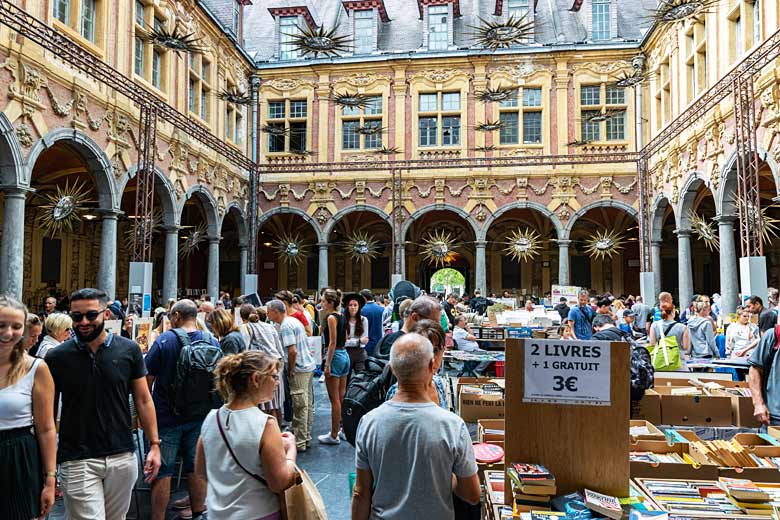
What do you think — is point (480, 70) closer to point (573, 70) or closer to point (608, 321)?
point (573, 70)

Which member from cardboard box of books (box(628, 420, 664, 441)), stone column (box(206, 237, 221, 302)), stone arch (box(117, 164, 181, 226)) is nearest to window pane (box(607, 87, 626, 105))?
stone column (box(206, 237, 221, 302))

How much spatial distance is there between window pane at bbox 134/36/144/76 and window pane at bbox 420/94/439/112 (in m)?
9.22

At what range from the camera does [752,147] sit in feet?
36.8

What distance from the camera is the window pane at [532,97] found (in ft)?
63.6

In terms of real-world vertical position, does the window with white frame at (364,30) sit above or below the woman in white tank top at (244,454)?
above

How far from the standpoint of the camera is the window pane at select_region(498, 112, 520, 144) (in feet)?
64.4

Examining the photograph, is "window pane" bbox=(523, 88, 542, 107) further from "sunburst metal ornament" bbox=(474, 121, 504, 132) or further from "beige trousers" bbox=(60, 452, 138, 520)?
"beige trousers" bbox=(60, 452, 138, 520)

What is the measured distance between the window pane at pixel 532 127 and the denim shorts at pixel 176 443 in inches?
688

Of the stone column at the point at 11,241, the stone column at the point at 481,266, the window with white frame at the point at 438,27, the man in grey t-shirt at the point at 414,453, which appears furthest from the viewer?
the window with white frame at the point at 438,27

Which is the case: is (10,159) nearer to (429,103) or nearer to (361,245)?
(361,245)

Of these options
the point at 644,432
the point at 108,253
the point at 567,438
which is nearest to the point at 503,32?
the point at 108,253

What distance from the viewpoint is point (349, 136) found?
20359mm

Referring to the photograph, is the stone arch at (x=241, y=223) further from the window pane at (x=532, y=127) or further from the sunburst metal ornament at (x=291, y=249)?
the window pane at (x=532, y=127)

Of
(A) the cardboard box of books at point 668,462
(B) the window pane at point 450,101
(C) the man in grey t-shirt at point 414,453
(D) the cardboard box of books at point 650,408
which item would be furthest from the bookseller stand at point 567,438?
(B) the window pane at point 450,101
